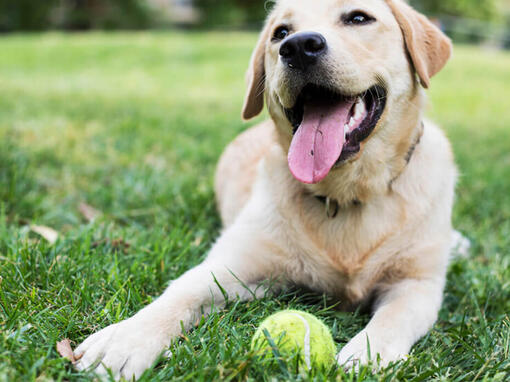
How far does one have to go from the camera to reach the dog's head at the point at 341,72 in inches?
100

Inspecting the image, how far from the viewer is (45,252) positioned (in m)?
2.74

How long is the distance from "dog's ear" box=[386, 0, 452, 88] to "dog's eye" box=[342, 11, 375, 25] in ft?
0.67

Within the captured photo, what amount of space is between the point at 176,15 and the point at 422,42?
39.4 metres

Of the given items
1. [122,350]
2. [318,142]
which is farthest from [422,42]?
[122,350]

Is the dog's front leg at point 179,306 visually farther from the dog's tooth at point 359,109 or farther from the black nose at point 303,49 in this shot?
the black nose at point 303,49

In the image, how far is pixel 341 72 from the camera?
8.31 ft

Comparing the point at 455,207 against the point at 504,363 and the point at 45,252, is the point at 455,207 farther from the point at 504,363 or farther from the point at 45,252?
the point at 45,252

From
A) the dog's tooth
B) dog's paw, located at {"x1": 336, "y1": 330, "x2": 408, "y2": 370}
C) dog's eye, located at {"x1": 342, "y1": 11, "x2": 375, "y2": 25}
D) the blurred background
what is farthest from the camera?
the blurred background

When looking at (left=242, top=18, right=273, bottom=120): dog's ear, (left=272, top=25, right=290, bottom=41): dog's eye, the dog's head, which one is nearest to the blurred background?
(left=242, top=18, right=273, bottom=120): dog's ear

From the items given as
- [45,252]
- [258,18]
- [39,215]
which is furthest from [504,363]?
[258,18]

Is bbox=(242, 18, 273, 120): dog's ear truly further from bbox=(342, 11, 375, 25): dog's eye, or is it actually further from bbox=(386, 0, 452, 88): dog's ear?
bbox=(386, 0, 452, 88): dog's ear

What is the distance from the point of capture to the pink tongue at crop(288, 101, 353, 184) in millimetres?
2559

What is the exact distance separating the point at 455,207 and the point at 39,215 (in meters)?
3.29

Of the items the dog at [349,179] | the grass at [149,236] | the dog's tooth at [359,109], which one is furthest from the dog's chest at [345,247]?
the dog's tooth at [359,109]
